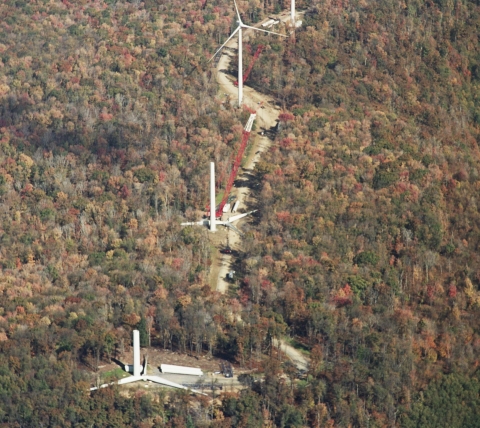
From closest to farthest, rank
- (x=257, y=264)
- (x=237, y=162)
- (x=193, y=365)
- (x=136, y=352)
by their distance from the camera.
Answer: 1. (x=136, y=352)
2. (x=193, y=365)
3. (x=257, y=264)
4. (x=237, y=162)

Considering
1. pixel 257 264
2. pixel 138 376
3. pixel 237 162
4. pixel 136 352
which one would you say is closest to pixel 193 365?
pixel 138 376

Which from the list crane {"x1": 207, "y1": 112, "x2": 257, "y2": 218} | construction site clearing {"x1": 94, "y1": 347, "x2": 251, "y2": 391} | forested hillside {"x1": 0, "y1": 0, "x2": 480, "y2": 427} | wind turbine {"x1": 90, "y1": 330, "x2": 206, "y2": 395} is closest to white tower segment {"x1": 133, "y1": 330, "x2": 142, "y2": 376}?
wind turbine {"x1": 90, "y1": 330, "x2": 206, "y2": 395}

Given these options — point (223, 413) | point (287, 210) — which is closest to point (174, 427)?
point (223, 413)

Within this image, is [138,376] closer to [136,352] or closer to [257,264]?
[136,352]

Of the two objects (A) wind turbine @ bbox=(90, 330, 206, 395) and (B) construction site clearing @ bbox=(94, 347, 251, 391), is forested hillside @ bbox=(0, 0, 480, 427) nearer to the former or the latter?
(B) construction site clearing @ bbox=(94, 347, 251, 391)

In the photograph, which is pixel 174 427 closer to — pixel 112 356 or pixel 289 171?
pixel 112 356

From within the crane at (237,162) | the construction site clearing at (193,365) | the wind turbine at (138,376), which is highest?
the crane at (237,162)

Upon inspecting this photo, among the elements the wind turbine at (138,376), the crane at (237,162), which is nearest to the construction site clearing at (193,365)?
the wind turbine at (138,376)

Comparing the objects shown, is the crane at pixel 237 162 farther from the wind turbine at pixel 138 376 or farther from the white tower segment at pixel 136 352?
the wind turbine at pixel 138 376
